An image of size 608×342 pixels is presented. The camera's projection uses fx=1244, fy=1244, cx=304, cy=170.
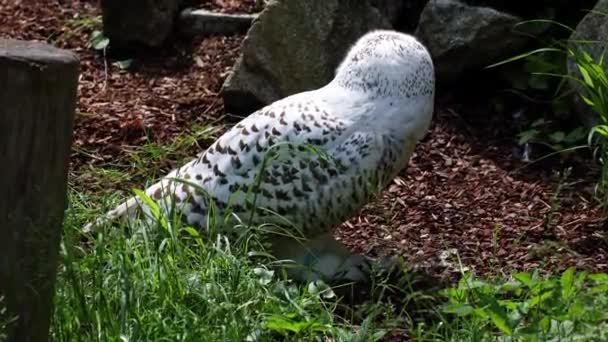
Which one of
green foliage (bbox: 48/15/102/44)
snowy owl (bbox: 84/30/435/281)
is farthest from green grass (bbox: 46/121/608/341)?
green foliage (bbox: 48/15/102/44)

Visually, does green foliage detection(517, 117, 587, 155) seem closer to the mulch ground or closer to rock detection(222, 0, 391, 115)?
the mulch ground

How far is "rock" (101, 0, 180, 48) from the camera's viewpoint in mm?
6430

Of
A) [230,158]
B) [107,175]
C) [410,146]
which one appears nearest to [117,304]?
[230,158]

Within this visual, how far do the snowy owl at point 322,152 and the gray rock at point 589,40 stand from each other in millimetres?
1043

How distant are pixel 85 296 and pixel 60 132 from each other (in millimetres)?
697

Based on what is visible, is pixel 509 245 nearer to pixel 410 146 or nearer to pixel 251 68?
pixel 410 146

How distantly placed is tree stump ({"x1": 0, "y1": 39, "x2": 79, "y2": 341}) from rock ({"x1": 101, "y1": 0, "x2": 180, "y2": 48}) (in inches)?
139

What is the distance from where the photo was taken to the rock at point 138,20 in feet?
21.1

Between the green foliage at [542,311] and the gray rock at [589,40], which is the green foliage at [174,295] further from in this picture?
the gray rock at [589,40]

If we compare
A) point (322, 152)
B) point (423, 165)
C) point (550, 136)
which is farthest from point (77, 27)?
point (322, 152)

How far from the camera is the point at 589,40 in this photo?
17.4ft

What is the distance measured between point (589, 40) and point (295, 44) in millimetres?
1370

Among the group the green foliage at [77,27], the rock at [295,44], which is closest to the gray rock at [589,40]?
the rock at [295,44]

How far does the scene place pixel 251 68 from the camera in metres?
5.91
